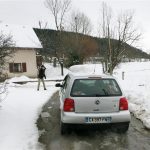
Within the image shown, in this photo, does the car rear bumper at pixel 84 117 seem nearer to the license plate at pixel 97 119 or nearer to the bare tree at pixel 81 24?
the license plate at pixel 97 119

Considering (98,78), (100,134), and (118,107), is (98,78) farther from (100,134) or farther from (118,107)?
(100,134)

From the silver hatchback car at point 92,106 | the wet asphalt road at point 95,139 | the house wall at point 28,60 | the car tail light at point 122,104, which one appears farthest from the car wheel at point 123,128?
the house wall at point 28,60

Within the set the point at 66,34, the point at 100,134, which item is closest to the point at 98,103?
the point at 100,134

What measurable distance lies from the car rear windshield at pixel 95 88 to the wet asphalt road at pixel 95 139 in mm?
1104

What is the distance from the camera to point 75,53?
123 ft

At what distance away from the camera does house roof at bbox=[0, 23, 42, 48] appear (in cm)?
3160

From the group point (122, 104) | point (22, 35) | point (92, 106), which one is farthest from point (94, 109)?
point (22, 35)

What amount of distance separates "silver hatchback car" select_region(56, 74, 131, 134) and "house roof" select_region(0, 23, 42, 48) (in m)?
24.9

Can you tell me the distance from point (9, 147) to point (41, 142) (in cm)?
82

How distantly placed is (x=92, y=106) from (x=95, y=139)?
838mm

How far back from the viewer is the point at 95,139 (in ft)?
22.1

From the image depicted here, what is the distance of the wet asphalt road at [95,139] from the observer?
619 cm

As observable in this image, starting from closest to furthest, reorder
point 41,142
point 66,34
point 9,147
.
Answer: point 9,147 < point 41,142 < point 66,34

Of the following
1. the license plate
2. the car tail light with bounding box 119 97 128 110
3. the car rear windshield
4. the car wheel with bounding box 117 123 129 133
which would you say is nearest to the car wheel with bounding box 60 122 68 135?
the license plate
